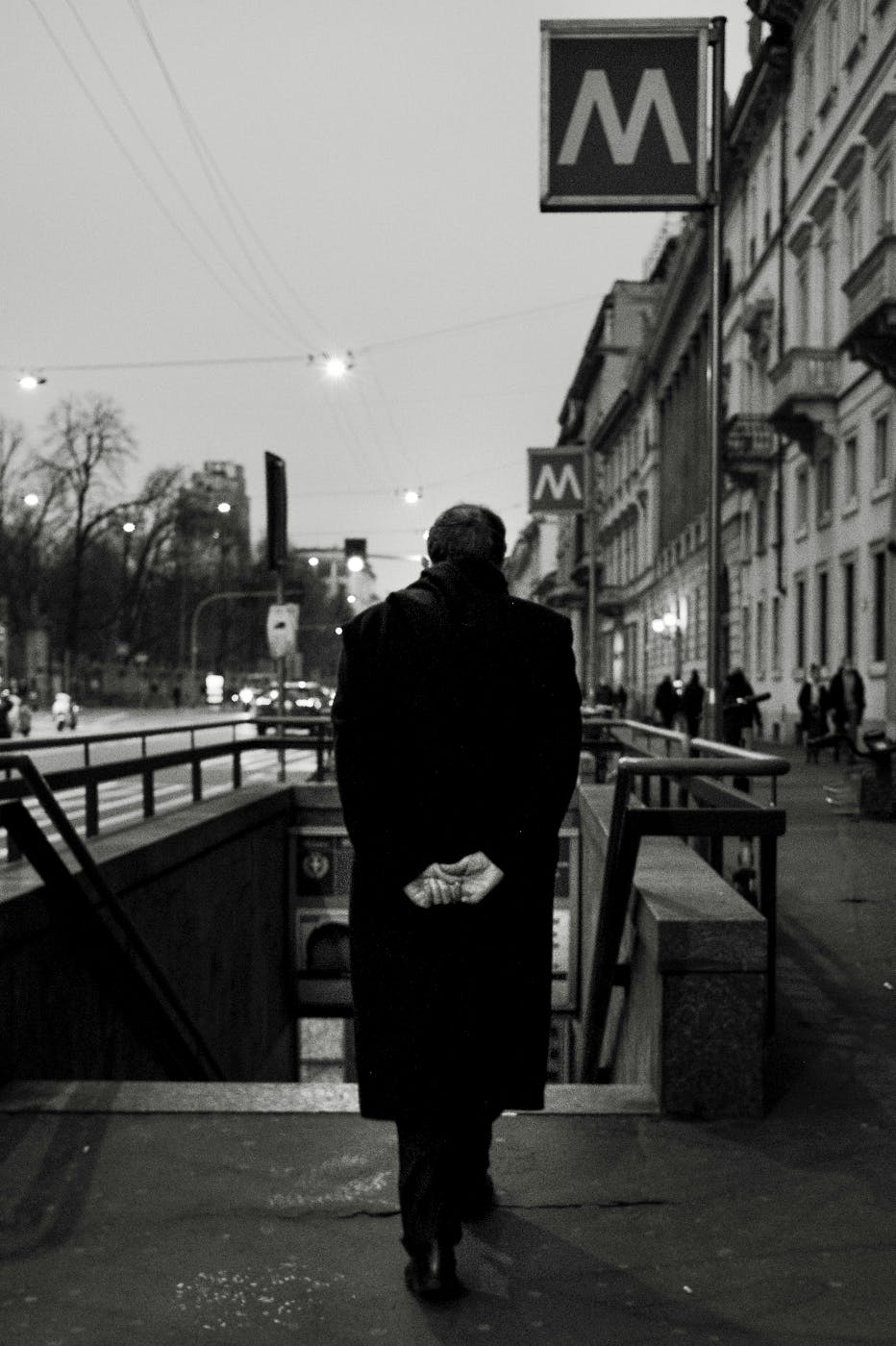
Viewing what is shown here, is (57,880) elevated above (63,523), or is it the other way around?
(63,523)

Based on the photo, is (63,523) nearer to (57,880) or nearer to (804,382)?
(804,382)

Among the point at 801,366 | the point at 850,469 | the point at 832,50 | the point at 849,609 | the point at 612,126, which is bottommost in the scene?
the point at 849,609

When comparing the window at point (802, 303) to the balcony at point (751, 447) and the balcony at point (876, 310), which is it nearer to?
the balcony at point (751, 447)

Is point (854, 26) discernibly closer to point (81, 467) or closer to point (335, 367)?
point (335, 367)

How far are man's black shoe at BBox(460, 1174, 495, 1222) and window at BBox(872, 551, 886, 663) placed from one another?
2530cm

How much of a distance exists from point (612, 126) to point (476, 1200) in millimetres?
6592

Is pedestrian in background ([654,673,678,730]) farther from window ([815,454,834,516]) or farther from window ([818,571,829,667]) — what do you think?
window ([815,454,834,516])

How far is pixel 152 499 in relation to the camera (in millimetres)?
75688

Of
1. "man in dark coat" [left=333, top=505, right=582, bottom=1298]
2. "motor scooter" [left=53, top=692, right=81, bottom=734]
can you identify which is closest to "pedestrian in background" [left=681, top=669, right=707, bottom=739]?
"motor scooter" [left=53, top=692, right=81, bottom=734]

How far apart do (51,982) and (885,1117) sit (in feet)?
12.2

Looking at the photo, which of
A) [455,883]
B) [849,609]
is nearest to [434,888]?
[455,883]

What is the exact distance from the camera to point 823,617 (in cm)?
3450

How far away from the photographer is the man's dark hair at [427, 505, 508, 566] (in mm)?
4367

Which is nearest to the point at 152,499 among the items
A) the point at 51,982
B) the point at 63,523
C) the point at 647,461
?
the point at 63,523
